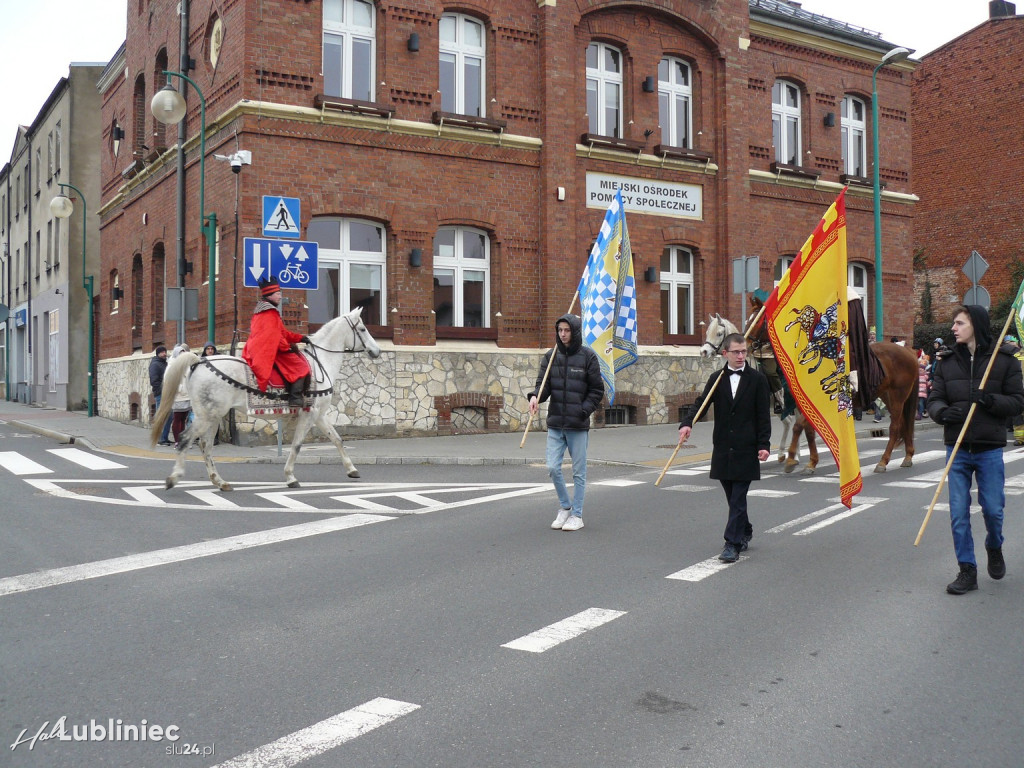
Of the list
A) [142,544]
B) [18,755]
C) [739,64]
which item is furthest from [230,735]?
[739,64]

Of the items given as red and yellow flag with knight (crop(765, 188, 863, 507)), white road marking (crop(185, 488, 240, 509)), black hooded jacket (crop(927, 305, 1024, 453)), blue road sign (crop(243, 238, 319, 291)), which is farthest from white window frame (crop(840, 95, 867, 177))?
black hooded jacket (crop(927, 305, 1024, 453))

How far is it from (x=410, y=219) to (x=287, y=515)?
33.4 feet

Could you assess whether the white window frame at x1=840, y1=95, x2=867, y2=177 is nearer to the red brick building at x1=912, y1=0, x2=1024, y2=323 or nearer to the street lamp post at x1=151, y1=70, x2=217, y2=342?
the red brick building at x1=912, y1=0, x2=1024, y2=323

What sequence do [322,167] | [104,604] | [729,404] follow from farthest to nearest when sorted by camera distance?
[322,167] → [729,404] → [104,604]

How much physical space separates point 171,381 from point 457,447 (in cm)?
617

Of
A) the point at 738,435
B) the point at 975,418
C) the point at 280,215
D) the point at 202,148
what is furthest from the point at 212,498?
the point at 202,148

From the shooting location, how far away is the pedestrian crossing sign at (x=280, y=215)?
1507cm

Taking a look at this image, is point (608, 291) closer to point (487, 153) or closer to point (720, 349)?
point (720, 349)

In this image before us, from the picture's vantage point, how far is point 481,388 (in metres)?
19.3

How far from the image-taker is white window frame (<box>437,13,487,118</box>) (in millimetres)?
19406

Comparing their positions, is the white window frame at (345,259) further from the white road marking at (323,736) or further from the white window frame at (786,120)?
the white road marking at (323,736)

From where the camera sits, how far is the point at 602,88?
845 inches

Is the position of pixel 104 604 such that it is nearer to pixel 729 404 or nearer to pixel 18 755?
pixel 18 755

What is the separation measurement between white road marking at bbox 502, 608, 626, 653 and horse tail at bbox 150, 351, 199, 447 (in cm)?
720
